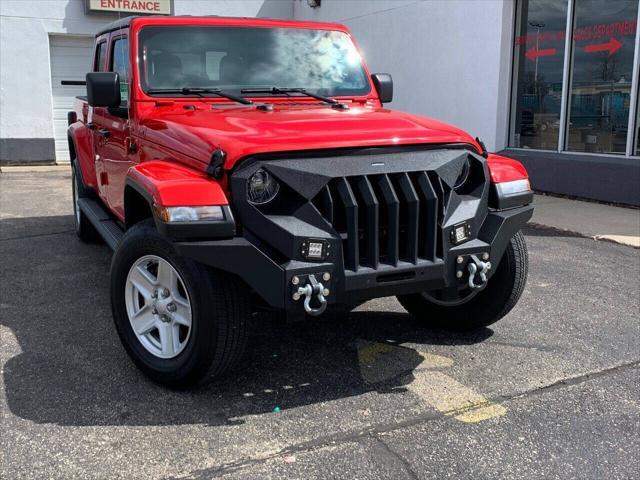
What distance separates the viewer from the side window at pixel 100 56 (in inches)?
216

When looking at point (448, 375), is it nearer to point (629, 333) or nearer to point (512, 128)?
point (629, 333)

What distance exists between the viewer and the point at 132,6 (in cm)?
1491

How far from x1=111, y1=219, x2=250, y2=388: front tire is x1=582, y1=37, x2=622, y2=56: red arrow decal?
7.95 m

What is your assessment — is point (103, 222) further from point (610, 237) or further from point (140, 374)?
point (610, 237)

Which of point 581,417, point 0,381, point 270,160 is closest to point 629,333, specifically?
point 581,417

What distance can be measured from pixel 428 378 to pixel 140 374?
1.56 m

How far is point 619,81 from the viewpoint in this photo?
30.3 ft

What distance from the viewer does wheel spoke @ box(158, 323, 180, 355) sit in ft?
11.3

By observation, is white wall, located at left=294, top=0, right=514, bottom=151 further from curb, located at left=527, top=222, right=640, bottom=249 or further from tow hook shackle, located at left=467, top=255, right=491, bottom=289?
tow hook shackle, located at left=467, top=255, right=491, bottom=289

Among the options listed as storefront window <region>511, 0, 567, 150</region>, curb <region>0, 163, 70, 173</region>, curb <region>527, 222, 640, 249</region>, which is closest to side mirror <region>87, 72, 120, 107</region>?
curb <region>527, 222, 640, 249</region>

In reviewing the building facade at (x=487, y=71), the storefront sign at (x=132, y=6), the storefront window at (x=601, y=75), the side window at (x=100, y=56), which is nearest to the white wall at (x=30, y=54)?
the building facade at (x=487, y=71)

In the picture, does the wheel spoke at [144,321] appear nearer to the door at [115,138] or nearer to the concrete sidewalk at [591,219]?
the door at [115,138]

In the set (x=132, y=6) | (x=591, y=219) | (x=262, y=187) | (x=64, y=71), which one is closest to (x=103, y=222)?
(x=262, y=187)

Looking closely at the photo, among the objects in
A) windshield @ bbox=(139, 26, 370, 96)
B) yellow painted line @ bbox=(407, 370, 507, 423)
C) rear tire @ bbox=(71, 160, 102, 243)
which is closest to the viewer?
yellow painted line @ bbox=(407, 370, 507, 423)
